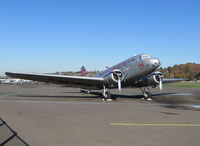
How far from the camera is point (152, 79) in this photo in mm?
25375

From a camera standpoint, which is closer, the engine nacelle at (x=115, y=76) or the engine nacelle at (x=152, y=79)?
the engine nacelle at (x=115, y=76)

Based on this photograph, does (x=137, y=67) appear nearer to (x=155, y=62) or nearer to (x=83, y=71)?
(x=155, y=62)

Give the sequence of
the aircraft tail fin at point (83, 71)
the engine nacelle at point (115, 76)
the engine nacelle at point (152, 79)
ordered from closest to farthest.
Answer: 1. the engine nacelle at point (115, 76)
2. the engine nacelle at point (152, 79)
3. the aircraft tail fin at point (83, 71)

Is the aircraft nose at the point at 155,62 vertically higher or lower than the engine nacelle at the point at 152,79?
higher

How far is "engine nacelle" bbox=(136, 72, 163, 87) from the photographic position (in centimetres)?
2532

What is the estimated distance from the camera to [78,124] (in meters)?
10.1

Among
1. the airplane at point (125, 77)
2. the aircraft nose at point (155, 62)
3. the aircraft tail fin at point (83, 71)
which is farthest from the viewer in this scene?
the aircraft tail fin at point (83, 71)

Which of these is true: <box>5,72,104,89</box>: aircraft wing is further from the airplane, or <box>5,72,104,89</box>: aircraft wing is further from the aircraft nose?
the aircraft nose

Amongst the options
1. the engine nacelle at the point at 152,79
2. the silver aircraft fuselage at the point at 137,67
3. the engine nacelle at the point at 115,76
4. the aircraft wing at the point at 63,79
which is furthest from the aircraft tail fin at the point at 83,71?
the engine nacelle at the point at 115,76

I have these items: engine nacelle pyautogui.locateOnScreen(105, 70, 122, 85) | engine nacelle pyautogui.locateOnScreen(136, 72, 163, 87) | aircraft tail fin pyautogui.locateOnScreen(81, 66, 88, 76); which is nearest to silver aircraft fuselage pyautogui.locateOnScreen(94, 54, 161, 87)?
engine nacelle pyautogui.locateOnScreen(105, 70, 122, 85)

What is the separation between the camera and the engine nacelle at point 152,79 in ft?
83.1

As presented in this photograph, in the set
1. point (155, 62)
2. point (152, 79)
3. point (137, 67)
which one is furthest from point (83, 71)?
point (155, 62)

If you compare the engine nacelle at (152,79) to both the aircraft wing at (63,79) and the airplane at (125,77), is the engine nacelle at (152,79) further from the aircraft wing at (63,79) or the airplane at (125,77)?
the aircraft wing at (63,79)

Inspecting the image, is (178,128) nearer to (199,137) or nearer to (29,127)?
(199,137)
